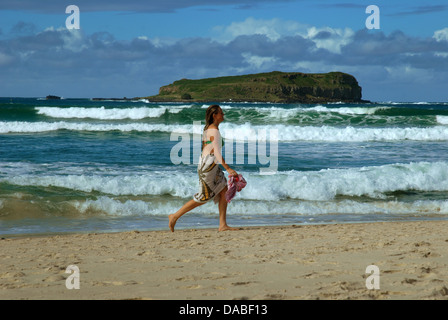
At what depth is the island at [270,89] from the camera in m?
118

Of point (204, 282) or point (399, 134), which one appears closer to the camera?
point (204, 282)

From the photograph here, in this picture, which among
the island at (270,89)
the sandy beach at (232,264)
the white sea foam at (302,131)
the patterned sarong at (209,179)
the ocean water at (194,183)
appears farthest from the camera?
the island at (270,89)

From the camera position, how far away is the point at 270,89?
4717 inches

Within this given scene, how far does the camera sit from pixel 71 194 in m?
A: 10.4

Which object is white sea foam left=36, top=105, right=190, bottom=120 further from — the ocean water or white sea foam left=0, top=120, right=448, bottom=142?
the ocean water

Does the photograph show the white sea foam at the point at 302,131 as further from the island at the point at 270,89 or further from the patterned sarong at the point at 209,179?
the island at the point at 270,89

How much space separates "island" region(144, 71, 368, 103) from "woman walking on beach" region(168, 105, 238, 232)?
106513 millimetres

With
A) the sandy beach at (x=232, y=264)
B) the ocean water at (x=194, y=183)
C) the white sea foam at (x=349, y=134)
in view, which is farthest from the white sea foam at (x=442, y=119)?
the sandy beach at (x=232, y=264)

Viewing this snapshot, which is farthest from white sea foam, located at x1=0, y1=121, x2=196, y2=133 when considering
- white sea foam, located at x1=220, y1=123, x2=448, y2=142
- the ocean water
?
white sea foam, located at x1=220, y1=123, x2=448, y2=142
